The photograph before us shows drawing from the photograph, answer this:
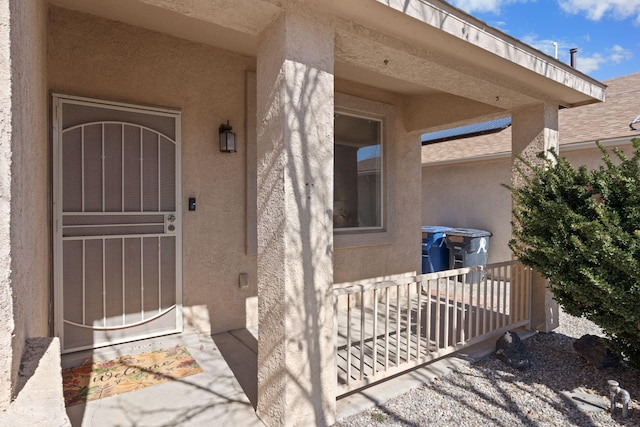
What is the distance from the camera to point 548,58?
369 centimetres

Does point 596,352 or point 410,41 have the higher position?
point 410,41

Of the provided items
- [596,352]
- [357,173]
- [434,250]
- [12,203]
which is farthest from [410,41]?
[434,250]

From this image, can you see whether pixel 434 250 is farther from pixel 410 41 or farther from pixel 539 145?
pixel 410 41

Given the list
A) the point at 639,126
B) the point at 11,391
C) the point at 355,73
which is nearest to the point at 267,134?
the point at 11,391

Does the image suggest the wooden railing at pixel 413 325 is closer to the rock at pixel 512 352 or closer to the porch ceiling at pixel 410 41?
the rock at pixel 512 352

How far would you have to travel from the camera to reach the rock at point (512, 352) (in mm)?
3471

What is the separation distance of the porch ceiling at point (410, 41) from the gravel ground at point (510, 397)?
9.29 feet

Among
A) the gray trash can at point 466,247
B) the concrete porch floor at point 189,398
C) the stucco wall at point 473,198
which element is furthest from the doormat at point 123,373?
the stucco wall at point 473,198

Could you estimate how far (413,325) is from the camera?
4562 millimetres

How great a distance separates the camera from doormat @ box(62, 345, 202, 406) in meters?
2.76

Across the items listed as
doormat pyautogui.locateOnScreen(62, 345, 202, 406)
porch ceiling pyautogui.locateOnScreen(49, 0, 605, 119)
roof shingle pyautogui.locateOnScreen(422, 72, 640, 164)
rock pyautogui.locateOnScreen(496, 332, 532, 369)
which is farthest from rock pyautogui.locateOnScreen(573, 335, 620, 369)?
roof shingle pyautogui.locateOnScreen(422, 72, 640, 164)

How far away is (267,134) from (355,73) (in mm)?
2799

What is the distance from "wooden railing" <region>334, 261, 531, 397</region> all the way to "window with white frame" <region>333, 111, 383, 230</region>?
1.09 metres

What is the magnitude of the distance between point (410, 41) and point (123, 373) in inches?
146
